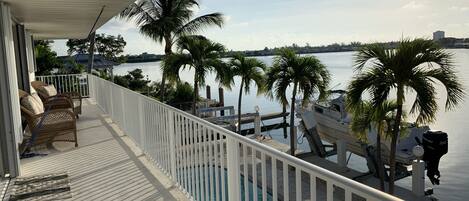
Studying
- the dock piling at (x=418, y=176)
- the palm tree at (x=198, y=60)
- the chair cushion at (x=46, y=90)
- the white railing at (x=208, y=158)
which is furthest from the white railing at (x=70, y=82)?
the dock piling at (x=418, y=176)

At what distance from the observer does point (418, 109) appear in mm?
8070

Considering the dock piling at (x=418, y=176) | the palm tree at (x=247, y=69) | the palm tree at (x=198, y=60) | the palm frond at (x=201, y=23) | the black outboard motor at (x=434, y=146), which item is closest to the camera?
the dock piling at (x=418, y=176)

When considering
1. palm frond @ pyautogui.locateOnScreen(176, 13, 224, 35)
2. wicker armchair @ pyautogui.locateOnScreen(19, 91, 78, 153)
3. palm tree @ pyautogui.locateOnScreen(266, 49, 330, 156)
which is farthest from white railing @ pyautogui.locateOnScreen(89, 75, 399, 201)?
palm frond @ pyautogui.locateOnScreen(176, 13, 224, 35)

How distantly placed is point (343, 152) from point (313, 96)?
2462mm

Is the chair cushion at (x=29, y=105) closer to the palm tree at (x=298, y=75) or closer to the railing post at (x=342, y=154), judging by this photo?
the palm tree at (x=298, y=75)

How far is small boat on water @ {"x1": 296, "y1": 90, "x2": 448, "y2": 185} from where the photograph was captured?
42.7 feet

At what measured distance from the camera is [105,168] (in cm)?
468

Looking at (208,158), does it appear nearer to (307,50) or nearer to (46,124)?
(46,124)

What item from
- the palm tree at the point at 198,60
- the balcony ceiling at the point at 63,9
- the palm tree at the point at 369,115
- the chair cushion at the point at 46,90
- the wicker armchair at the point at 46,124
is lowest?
the palm tree at the point at 369,115

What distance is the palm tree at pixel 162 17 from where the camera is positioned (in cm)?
1997

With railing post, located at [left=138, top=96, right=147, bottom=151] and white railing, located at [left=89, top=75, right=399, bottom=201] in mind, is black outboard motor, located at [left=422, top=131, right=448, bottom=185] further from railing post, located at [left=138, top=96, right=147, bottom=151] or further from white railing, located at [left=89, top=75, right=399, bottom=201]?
railing post, located at [left=138, top=96, right=147, bottom=151]

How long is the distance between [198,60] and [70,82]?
185 inches

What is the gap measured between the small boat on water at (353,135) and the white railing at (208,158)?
23.9 feet

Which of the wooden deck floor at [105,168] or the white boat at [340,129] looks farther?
the white boat at [340,129]
